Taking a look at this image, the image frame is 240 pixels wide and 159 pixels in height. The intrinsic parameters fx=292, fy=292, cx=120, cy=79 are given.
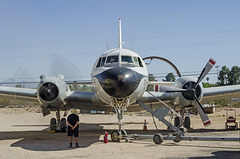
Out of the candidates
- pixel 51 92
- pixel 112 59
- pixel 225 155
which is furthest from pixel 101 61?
pixel 225 155

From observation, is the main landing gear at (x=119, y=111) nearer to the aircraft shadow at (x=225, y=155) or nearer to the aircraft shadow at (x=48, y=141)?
the aircraft shadow at (x=48, y=141)

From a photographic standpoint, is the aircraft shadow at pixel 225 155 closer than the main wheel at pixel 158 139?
Yes

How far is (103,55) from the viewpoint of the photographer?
12.0m

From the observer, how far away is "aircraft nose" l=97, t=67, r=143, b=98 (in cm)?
963

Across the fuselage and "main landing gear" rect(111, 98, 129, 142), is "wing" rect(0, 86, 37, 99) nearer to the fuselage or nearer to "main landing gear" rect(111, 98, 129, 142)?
the fuselage

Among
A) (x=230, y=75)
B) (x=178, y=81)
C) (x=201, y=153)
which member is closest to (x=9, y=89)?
(x=178, y=81)

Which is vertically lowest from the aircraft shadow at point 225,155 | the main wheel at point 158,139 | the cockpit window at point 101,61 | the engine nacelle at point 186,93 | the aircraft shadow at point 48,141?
the aircraft shadow at point 48,141

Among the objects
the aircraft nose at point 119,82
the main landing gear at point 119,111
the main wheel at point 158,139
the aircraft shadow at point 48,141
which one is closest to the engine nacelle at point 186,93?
the aircraft shadow at point 48,141

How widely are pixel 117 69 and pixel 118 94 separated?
2.83ft

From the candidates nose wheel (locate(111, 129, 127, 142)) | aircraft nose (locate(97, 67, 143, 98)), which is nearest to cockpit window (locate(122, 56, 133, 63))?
aircraft nose (locate(97, 67, 143, 98))

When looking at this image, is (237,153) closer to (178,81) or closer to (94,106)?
(178,81)

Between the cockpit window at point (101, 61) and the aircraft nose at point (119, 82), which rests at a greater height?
the cockpit window at point (101, 61)

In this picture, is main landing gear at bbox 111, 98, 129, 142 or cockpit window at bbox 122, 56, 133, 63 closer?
main landing gear at bbox 111, 98, 129, 142

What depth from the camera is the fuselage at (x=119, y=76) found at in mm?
9695
